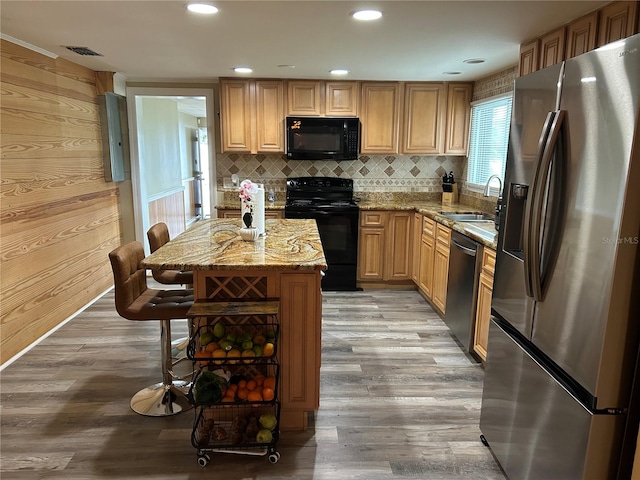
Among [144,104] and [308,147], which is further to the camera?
[144,104]

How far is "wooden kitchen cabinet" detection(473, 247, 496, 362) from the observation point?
287cm

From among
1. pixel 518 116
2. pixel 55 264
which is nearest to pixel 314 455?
pixel 518 116

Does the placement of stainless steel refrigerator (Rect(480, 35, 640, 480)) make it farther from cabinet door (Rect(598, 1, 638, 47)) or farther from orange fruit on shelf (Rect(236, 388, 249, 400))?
orange fruit on shelf (Rect(236, 388, 249, 400))

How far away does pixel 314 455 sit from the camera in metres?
2.16

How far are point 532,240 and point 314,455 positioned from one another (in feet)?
4.82

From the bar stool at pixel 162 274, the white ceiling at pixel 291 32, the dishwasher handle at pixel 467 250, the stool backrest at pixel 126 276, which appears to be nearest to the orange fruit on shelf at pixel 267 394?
the stool backrest at pixel 126 276

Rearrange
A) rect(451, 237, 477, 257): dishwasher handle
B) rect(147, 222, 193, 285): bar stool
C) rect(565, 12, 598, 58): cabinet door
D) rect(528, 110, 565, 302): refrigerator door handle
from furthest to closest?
rect(451, 237, 477, 257): dishwasher handle, rect(147, 222, 193, 285): bar stool, rect(565, 12, 598, 58): cabinet door, rect(528, 110, 565, 302): refrigerator door handle

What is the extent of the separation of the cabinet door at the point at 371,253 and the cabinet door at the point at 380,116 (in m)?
0.91

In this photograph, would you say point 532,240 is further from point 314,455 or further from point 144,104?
point 144,104

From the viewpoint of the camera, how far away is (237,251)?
239 centimetres

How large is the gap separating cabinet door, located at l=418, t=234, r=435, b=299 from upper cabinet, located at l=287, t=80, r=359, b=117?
63.1 inches

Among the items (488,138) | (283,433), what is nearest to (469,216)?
(488,138)

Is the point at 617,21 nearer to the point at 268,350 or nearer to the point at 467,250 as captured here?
the point at 467,250

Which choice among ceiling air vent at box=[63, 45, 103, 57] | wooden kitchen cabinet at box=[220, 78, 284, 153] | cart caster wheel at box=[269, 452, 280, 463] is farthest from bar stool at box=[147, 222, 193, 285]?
wooden kitchen cabinet at box=[220, 78, 284, 153]
